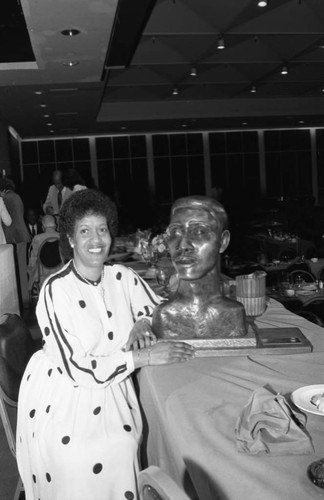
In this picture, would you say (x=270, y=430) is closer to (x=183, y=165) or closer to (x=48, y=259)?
(x=48, y=259)

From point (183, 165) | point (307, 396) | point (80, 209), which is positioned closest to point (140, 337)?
point (80, 209)

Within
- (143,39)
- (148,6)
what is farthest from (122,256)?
(143,39)

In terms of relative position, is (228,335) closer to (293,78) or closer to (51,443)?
(51,443)

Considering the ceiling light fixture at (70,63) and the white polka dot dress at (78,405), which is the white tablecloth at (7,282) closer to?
the ceiling light fixture at (70,63)

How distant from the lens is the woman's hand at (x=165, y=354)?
1574 millimetres

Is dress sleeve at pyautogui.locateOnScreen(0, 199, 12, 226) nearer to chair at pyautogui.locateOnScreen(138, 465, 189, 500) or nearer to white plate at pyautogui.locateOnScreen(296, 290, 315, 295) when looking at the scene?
white plate at pyautogui.locateOnScreen(296, 290, 315, 295)

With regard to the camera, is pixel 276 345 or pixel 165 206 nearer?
pixel 276 345

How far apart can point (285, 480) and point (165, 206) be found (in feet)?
51.4

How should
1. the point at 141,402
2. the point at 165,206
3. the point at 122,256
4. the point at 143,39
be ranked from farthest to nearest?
the point at 165,206 → the point at 143,39 → the point at 122,256 → the point at 141,402

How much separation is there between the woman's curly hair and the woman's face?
2cm

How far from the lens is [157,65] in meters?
9.87

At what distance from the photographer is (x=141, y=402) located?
1769 mm

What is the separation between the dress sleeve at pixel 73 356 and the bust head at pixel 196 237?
331 millimetres

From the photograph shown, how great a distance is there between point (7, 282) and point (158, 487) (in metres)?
4.52
